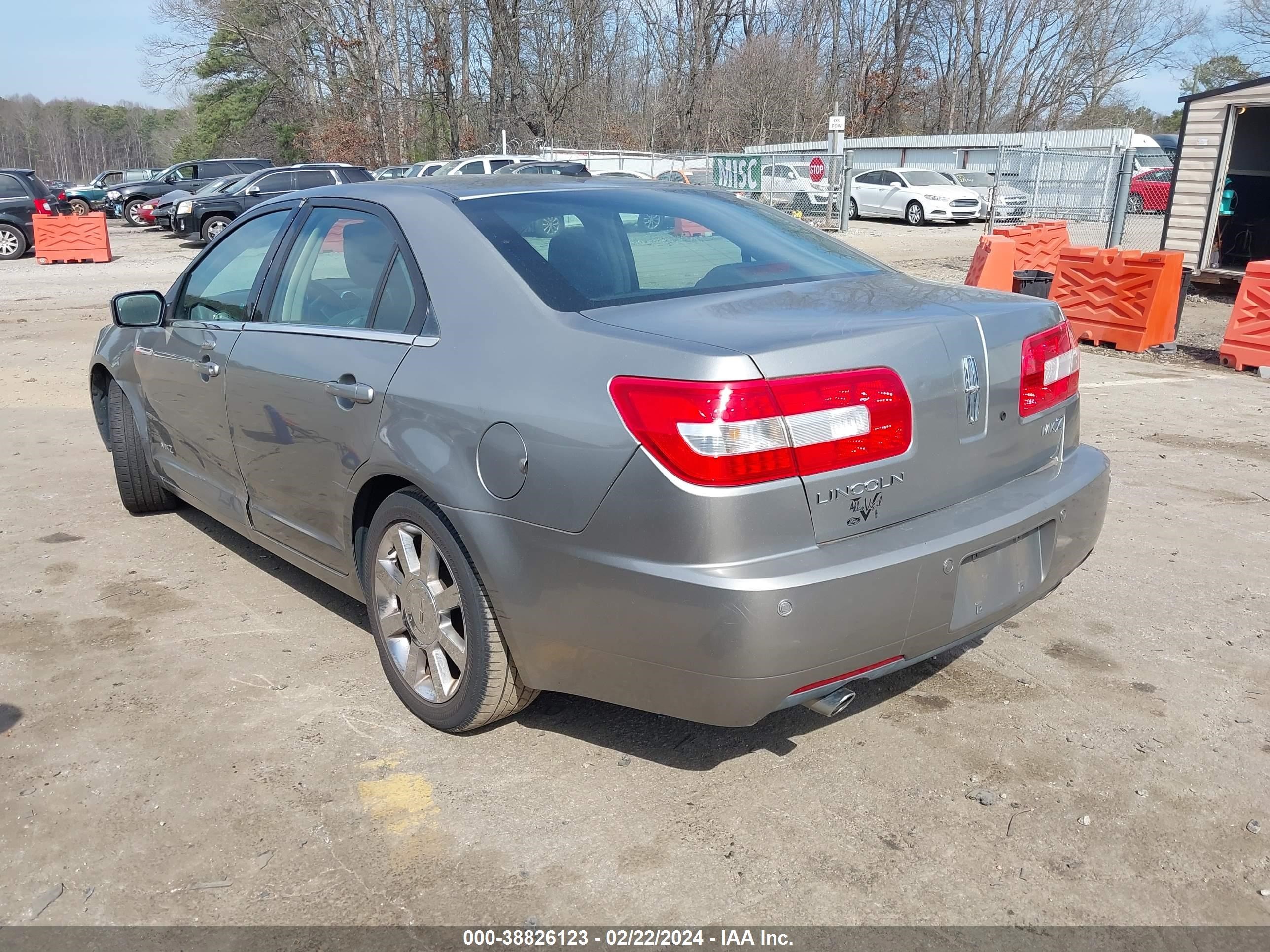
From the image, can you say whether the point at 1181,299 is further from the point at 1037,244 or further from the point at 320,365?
the point at 320,365

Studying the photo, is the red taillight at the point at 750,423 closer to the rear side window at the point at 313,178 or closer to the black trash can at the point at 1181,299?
the black trash can at the point at 1181,299

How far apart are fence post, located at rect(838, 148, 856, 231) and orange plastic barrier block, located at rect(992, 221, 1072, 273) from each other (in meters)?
9.13

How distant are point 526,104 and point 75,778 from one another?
146 ft

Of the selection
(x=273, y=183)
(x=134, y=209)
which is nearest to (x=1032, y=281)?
(x=273, y=183)

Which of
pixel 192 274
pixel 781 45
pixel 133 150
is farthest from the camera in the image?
pixel 133 150

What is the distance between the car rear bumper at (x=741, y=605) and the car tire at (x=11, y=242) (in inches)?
924

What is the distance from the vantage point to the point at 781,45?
5241 cm

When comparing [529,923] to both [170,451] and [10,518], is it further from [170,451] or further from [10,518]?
[10,518]

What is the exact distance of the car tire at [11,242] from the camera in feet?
71.2

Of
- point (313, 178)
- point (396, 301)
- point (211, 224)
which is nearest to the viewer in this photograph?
point (396, 301)

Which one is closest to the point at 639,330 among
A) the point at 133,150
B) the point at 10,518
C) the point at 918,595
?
the point at 918,595

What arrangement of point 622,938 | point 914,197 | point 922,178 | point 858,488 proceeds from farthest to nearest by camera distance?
1. point 922,178
2. point 914,197
3. point 858,488
4. point 622,938

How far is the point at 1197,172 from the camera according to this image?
1489cm

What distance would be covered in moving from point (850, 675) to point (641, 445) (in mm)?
805
